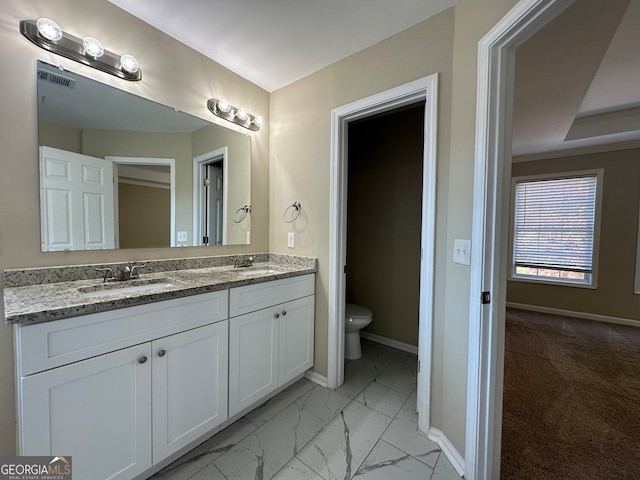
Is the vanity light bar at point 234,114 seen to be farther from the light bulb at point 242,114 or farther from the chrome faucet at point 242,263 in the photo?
the chrome faucet at point 242,263

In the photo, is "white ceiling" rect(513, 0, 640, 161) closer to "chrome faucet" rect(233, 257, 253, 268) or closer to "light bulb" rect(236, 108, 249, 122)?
"light bulb" rect(236, 108, 249, 122)

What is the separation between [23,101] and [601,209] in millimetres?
5750

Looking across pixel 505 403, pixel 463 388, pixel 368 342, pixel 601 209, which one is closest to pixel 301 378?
pixel 368 342

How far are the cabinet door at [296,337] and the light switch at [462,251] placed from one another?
3.61 feet

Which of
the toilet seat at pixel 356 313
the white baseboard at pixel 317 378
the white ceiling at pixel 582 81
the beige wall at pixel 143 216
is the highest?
the white ceiling at pixel 582 81

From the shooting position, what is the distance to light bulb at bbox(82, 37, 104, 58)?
1306mm

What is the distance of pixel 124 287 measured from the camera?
1.36 meters

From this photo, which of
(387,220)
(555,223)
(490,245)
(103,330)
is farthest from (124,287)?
(555,223)

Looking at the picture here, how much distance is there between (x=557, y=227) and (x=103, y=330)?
17.4ft

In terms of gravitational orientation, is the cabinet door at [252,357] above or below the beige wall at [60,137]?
below

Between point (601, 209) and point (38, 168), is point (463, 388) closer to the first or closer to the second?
point (38, 168)

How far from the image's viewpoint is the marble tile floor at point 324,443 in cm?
126

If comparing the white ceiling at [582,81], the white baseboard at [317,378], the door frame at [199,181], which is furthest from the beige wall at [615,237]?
the door frame at [199,181]

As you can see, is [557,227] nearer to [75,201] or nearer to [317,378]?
[317,378]
